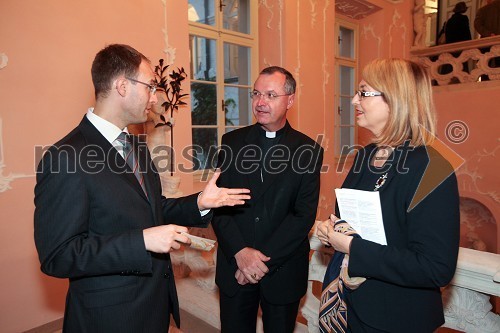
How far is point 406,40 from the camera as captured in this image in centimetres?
758

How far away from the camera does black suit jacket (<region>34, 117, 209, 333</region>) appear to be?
125cm

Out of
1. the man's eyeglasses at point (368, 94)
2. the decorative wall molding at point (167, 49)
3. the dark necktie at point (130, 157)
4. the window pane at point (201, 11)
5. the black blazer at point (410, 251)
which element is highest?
the window pane at point (201, 11)

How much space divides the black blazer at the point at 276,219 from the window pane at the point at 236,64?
342 cm

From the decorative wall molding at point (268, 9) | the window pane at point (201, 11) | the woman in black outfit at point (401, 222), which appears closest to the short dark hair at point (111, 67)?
the woman in black outfit at point (401, 222)

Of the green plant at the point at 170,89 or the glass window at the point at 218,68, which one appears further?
the glass window at the point at 218,68

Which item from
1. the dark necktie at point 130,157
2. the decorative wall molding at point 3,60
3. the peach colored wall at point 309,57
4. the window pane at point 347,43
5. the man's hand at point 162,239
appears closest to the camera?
the man's hand at point 162,239

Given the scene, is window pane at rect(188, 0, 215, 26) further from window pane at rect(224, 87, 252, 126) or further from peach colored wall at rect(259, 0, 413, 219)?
window pane at rect(224, 87, 252, 126)

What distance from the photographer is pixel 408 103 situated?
1353mm

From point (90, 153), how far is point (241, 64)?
14.4 feet

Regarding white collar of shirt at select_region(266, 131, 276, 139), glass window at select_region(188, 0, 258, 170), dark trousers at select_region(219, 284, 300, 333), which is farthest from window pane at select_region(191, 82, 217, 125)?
dark trousers at select_region(219, 284, 300, 333)

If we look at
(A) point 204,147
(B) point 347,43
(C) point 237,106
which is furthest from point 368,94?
(B) point 347,43

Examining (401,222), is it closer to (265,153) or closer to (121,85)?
(265,153)

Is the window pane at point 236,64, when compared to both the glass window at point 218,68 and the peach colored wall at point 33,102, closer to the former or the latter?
the glass window at point 218,68

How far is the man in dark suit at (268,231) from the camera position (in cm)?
200
